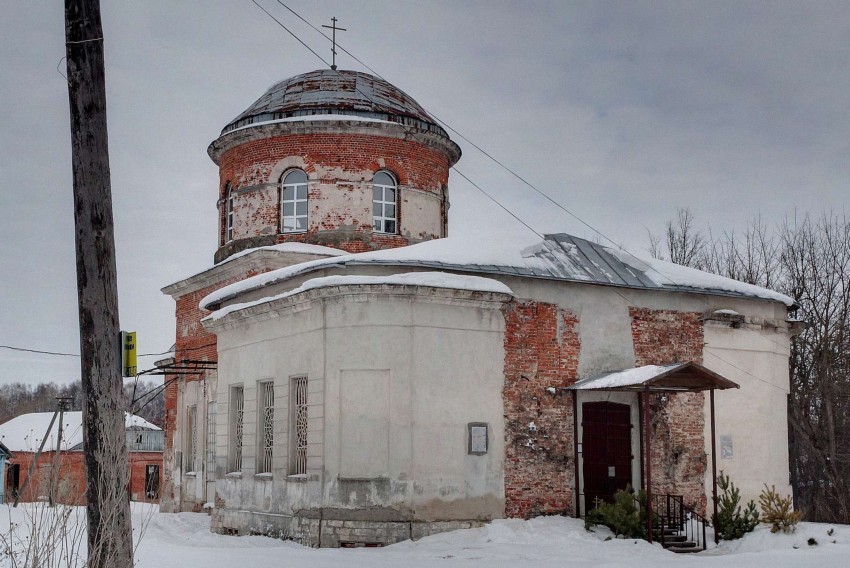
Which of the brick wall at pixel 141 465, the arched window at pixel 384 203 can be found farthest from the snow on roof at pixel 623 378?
the brick wall at pixel 141 465

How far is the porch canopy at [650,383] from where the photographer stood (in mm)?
14516

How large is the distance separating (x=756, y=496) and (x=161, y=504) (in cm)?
1358

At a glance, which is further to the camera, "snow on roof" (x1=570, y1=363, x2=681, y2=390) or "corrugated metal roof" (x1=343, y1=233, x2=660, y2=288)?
"corrugated metal roof" (x1=343, y1=233, x2=660, y2=288)

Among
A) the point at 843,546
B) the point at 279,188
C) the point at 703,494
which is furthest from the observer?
the point at 279,188

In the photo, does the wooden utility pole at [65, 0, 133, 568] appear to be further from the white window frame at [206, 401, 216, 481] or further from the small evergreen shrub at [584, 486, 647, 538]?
the white window frame at [206, 401, 216, 481]

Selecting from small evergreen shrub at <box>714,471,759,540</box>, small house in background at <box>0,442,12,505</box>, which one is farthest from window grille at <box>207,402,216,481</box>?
small house in background at <box>0,442,12,505</box>

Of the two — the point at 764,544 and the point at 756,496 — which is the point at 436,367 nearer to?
the point at 764,544

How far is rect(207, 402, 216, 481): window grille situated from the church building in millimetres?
1183

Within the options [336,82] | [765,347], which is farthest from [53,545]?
[336,82]

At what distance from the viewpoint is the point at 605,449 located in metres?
16.7

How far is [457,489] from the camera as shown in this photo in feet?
49.9

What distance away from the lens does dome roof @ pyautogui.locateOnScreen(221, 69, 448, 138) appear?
21203mm

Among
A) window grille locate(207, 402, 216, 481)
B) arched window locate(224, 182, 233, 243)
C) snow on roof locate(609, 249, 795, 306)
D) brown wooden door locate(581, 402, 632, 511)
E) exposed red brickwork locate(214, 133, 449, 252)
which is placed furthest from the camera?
arched window locate(224, 182, 233, 243)

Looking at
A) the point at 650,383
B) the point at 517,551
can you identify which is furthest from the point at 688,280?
the point at 517,551
